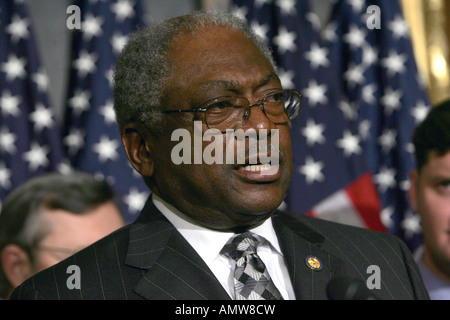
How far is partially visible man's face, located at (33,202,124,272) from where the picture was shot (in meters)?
2.57

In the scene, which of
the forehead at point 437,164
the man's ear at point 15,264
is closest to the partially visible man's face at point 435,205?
the forehead at point 437,164

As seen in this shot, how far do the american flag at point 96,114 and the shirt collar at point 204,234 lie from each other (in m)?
1.76

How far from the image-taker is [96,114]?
3314 millimetres

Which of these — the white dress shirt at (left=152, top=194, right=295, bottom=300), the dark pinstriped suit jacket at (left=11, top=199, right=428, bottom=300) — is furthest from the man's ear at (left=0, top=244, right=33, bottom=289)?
the white dress shirt at (left=152, top=194, right=295, bottom=300)

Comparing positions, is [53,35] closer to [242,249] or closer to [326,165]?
[326,165]

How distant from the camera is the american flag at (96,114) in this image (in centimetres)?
328

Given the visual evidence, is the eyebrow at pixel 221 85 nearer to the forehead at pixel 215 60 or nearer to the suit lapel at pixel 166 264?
the forehead at pixel 215 60

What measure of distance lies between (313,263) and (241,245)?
0.19m

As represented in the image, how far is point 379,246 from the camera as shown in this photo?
1673mm

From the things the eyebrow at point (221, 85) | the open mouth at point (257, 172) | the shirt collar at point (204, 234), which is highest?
the eyebrow at point (221, 85)

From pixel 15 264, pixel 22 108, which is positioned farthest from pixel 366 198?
pixel 22 108

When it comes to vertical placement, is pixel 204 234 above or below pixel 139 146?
below

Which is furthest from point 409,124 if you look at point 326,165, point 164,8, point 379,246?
point 379,246

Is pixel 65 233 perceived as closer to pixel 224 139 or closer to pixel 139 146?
pixel 139 146
